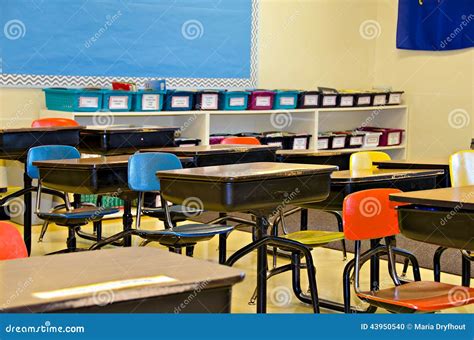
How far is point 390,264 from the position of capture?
3.48 metres

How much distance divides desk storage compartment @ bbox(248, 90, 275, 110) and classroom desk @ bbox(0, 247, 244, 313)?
5623 mm

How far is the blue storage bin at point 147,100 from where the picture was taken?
6.75m

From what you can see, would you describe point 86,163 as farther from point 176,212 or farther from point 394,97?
point 394,97

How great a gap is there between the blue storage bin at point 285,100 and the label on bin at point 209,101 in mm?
692

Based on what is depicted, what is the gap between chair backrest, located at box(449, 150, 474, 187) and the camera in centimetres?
469

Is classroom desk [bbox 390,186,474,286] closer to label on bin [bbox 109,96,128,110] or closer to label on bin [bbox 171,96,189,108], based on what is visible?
label on bin [bbox 109,96,128,110]

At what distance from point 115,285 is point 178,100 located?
5.40m

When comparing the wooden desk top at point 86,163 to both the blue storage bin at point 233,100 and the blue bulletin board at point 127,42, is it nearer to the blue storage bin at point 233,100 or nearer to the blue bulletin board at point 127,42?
the blue bulletin board at point 127,42

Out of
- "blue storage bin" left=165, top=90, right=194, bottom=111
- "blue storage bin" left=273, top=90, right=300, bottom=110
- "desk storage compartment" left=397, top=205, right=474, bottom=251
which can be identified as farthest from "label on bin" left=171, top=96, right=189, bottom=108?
"desk storage compartment" left=397, top=205, right=474, bottom=251

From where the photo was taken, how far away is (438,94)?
8539mm

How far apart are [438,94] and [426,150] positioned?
0.61 metres

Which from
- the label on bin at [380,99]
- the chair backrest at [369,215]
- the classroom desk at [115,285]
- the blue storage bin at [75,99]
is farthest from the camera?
the label on bin at [380,99]
